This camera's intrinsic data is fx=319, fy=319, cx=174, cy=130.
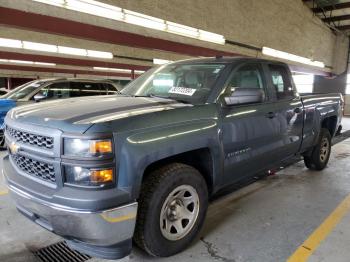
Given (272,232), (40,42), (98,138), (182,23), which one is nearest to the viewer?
(98,138)

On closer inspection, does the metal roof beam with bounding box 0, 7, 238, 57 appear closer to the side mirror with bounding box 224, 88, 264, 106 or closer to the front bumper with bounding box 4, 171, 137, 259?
the side mirror with bounding box 224, 88, 264, 106

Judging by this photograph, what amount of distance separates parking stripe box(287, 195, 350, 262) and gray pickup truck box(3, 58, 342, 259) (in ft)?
2.78

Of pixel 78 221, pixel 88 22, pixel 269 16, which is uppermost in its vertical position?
pixel 269 16

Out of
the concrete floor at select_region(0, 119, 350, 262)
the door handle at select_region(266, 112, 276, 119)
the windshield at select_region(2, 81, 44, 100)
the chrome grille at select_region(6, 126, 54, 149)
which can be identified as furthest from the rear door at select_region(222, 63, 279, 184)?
the windshield at select_region(2, 81, 44, 100)

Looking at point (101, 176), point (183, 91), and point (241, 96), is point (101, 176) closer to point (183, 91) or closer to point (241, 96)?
point (183, 91)

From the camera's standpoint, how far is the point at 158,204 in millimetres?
2457

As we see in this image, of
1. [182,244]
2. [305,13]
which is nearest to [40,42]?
[182,244]

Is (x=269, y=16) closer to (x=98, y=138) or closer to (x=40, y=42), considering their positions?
(x=40, y=42)

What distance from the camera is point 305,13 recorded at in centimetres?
1520

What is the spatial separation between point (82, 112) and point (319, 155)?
13.7 ft

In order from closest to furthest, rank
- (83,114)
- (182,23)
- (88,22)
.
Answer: (83,114)
(88,22)
(182,23)

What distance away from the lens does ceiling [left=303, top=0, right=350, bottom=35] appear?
14.7 m

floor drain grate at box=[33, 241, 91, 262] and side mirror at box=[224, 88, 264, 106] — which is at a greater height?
side mirror at box=[224, 88, 264, 106]

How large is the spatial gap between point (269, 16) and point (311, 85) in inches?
636
